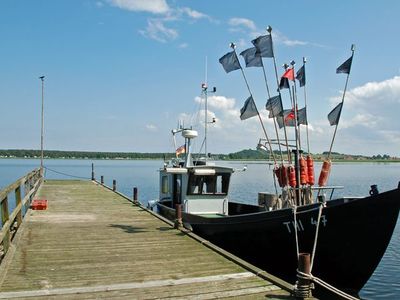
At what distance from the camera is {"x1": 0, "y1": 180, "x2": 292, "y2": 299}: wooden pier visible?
619 centimetres

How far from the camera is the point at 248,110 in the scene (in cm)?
1160

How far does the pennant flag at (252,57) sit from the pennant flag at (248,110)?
0.96 m

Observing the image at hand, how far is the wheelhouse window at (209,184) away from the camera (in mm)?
13782

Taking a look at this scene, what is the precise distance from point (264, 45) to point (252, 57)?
0.51 metres

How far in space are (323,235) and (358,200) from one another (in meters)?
1.06

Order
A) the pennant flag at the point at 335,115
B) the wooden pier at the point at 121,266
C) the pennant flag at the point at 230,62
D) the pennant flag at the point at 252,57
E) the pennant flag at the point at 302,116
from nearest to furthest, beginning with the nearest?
the wooden pier at the point at 121,266, the pennant flag at the point at 335,115, the pennant flag at the point at 252,57, the pennant flag at the point at 230,62, the pennant flag at the point at 302,116

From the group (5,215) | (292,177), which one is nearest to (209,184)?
(292,177)

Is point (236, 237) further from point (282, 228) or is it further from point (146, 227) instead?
point (146, 227)

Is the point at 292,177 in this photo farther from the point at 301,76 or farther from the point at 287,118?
the point at 301,76

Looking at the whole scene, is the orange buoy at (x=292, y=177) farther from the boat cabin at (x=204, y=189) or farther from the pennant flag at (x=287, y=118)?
the boat cabin at (x=204, y=189)

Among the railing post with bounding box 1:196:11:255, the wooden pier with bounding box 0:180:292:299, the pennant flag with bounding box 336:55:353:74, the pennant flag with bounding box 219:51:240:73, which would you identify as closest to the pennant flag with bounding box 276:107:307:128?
the pennant flag with bounding box 336:55:353:74

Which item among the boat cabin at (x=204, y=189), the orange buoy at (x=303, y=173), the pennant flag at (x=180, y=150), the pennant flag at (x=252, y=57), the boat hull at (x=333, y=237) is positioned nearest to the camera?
the boat hull at (x=333, y=237)

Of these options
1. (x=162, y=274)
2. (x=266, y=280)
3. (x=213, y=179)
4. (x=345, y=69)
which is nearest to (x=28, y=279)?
(x=162, y=274)

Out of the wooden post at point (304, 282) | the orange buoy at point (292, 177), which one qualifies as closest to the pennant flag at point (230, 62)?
the orange buoy at point (292, 177)
